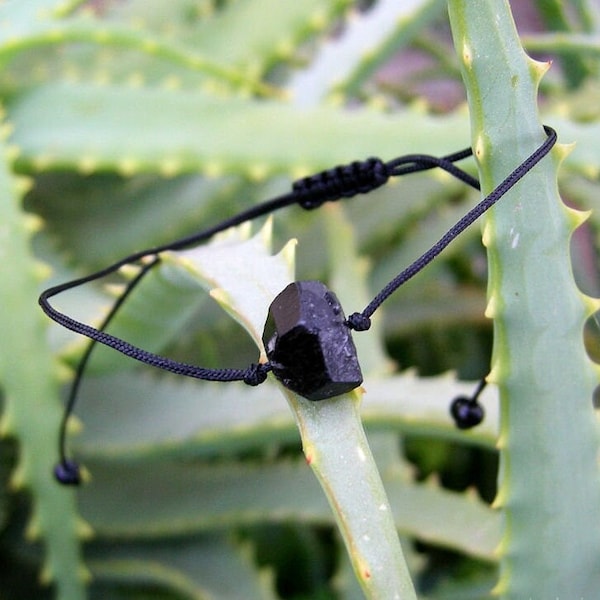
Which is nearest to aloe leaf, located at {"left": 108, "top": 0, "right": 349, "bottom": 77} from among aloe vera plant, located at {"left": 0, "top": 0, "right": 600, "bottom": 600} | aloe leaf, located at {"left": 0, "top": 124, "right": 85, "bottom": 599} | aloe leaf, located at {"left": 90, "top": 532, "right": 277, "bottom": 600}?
aloe vera plant, located at {"left": 0, "top": 0, "right": 600, "bottom": 600}

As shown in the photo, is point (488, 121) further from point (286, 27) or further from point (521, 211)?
point (286, 27)

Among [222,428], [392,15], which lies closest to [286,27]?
[392,15]

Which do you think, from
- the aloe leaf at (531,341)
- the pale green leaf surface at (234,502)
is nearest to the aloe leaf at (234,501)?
the pale green leaf surface at (234,502)

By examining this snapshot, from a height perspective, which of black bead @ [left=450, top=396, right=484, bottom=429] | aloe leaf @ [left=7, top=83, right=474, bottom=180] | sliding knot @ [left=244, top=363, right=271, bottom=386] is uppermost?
aloe leaf @ [left=7, top=83, right=474, bottom=180]

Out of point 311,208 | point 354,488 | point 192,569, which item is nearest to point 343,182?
point 311,208

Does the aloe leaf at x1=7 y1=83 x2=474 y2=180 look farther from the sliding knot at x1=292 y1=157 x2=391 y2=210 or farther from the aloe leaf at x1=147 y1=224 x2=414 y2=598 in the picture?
the aloe leaf at x1=147 y1=224 x2=414 y2=598

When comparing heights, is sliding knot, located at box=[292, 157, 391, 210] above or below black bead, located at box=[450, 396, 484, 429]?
above

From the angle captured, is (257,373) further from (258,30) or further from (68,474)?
(258,30)
